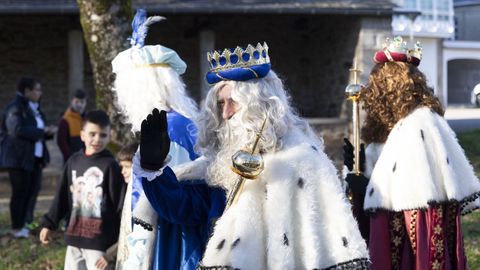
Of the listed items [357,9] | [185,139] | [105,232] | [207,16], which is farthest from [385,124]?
[207,16]

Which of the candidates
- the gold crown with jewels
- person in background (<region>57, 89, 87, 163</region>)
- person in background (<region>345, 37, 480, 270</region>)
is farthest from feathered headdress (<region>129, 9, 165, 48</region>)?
person in background (<region>57, 89, 87, 163</region>)

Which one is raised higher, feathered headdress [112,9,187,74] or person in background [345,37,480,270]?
feathered headdress [112,9,187,74]

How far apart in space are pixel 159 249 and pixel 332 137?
408 inches

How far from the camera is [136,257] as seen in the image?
3830 mm

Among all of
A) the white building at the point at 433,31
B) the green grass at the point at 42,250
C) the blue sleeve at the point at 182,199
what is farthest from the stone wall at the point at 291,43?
the blue sleeve at the point at 182,199

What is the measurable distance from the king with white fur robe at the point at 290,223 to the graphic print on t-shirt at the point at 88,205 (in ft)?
7.24

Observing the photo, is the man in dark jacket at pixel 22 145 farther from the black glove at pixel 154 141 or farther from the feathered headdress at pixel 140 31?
the black glove at pixel 154 141

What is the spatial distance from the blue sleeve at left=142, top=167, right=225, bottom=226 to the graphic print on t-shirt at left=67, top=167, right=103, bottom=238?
1.79 meters

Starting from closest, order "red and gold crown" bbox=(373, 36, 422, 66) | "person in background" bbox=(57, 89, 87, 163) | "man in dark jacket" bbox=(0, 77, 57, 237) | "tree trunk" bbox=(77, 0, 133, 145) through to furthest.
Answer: "red and gold crown" bbox=(373, 36, 422, 66) → "tree trunk" bbox=(77, 0, 133, 145) → "man in dark jacket" bbox=(0, 77, 57, 237) → "person in background" bbox=(57, 89, 87, 163)

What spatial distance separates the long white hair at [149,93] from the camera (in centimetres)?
407

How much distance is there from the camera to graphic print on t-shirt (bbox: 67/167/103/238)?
16.2 feet

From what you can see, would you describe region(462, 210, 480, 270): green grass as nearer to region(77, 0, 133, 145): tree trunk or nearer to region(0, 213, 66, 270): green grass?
region(77, 0, 133, 145): tree trunk

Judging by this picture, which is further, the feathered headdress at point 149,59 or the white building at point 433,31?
the white building at point 433,31

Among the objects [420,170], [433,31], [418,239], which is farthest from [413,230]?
[433,31]
